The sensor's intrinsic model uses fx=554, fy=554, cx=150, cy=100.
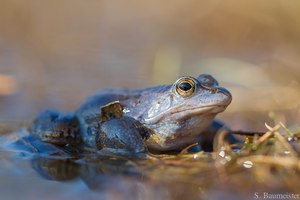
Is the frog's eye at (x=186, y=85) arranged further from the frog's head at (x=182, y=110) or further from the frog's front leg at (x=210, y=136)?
the frog's front leg at (x=210, y=136)

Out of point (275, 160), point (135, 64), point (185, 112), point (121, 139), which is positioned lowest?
point (275, 160)

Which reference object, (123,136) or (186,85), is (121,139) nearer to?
(123,136)

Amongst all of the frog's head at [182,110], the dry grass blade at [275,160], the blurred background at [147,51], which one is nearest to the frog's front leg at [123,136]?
the frog's head at [182,110]

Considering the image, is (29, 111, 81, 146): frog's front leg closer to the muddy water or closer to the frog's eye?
the muddy water

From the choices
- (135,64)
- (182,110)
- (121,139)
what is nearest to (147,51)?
(135,64)

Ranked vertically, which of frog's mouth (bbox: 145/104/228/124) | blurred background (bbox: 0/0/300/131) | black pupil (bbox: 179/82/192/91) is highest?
blurred background (bbox: 0/0/300/131)

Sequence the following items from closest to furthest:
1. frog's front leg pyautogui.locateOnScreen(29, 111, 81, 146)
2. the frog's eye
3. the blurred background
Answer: the frog's eye, frog's front leg pyautogui.locateOnScreen(29, 111, 81, 146), the blurred background

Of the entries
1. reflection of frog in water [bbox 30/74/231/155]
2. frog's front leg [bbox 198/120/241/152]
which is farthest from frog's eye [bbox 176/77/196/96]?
frog's front leg [bbox 198/120/241/152]
